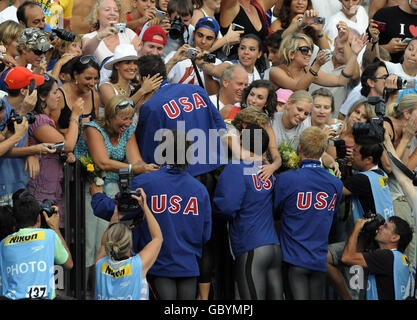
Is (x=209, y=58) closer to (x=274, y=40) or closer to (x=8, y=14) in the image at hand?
(x=274, y=40)

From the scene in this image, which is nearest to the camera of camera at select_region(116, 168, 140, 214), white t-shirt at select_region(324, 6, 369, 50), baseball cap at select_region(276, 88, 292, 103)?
camera at select_region(116, 168, 140, 214)

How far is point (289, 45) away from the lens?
33.3ft

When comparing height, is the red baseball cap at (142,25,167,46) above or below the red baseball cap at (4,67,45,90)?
above

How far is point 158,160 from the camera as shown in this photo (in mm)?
8133

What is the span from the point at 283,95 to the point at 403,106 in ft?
4.48

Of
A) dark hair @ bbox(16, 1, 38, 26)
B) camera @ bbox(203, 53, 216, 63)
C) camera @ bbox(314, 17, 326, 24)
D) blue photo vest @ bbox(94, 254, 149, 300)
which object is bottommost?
blue photo vest @ bbox(94, 254, 149, 300)

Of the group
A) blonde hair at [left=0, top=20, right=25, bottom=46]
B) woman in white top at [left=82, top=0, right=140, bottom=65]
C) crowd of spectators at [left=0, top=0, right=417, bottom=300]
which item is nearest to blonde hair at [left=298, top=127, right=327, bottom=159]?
crowd of spectators at [left=0, top=0, right=417, bottom=300]

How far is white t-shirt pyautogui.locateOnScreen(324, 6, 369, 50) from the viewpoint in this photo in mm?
11297

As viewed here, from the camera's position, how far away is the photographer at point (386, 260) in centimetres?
816

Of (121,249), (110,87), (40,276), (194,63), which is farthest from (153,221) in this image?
(194,63)

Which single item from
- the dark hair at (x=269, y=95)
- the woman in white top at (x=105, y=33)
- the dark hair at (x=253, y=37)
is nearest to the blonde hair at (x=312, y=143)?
the dark hair at (x=269, y=95)

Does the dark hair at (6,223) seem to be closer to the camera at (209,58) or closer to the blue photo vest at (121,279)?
the blue photo vest at (121,279)

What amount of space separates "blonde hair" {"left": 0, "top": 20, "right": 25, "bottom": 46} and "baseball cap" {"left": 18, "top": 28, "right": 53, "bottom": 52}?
0.81 feet

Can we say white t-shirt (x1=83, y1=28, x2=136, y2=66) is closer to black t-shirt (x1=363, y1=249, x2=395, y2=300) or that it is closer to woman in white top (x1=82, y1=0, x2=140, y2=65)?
woman in white top (x1=82, y1=0, x2=140, y2=65)
